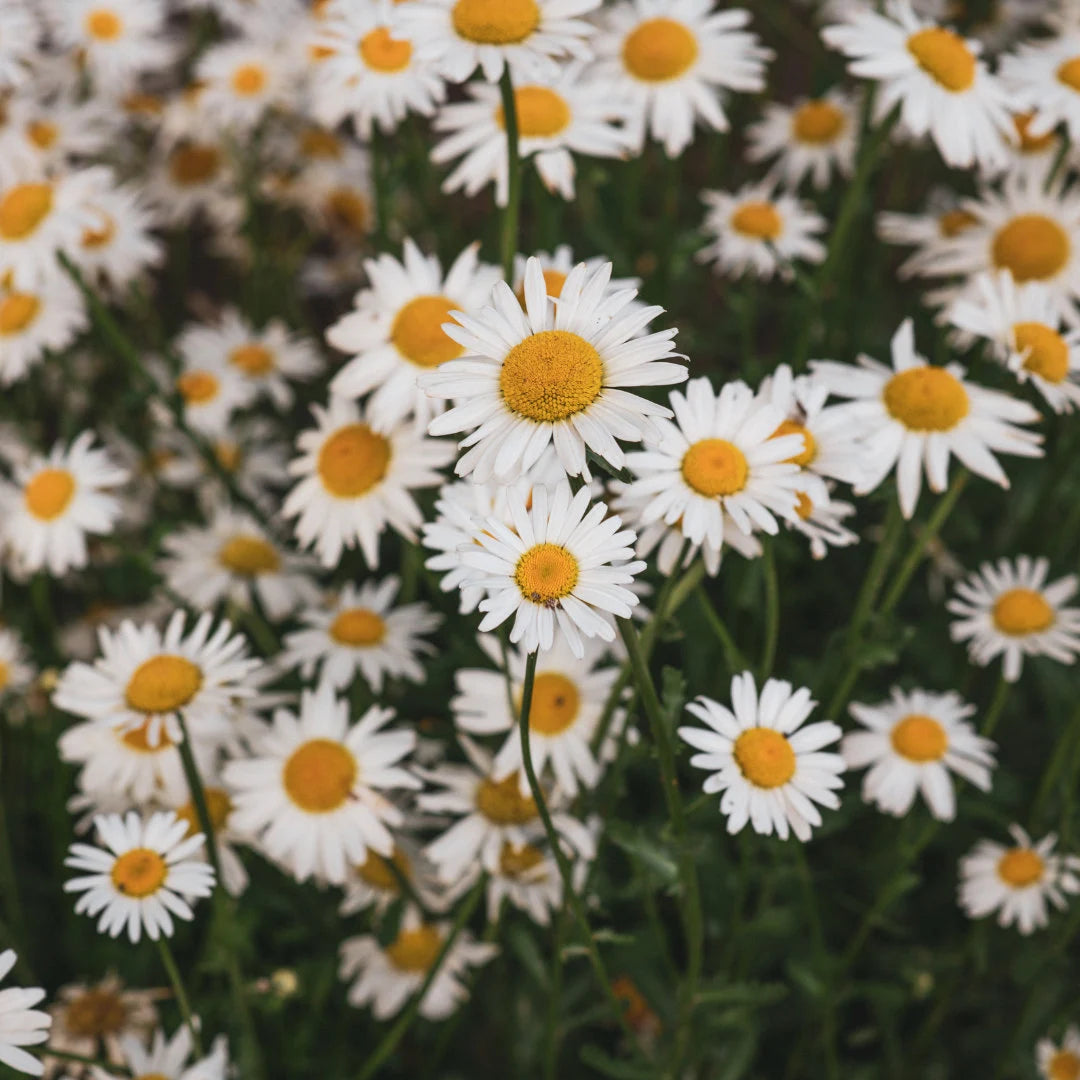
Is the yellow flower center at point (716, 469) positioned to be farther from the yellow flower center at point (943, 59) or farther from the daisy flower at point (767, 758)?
the yellow flower center at point (943, 59)

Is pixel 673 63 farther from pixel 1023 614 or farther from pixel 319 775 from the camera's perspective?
pixel 319 775

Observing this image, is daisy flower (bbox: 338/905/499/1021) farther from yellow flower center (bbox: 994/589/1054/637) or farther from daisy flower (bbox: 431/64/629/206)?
daisy flower (bbox: 431/64/629/206)

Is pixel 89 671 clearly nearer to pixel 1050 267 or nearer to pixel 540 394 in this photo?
pixel 540 394

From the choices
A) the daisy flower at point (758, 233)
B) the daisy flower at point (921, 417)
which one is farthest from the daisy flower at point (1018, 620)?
the daisy flower at point (758, 233)

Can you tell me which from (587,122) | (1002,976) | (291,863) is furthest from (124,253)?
(1002,976)

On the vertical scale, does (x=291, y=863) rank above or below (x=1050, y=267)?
below

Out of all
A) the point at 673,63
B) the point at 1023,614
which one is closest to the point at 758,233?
the point at 673,63
